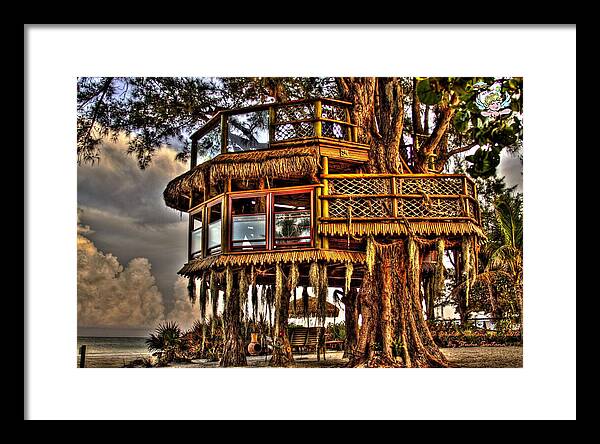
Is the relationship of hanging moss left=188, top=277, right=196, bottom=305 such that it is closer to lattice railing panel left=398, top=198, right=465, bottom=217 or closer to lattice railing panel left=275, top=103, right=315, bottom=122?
lattice railing panel left=275, top=103, right=315, bottom=122

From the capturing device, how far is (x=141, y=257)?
14492 mm

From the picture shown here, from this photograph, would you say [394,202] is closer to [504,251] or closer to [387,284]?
[387,284]

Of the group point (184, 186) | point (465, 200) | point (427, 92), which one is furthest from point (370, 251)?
point (427, 92)

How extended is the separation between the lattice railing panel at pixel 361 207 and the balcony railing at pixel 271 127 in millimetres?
1244

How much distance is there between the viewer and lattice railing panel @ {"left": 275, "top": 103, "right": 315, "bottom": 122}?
42.8ft

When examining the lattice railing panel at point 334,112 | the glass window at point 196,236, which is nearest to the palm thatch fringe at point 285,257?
the glass window at point 196,236

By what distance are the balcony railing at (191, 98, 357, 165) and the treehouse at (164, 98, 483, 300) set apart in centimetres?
2

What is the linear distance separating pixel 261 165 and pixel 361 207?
1.81m

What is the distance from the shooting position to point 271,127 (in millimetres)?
12852

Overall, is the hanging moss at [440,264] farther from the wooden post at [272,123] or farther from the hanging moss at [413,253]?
the wooden post at [272,123]

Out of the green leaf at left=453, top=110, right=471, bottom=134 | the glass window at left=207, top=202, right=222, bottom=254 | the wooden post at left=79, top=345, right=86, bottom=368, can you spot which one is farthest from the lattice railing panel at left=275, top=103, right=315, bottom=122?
the green leaf at left=453, top=110, right=471, bottom=134
